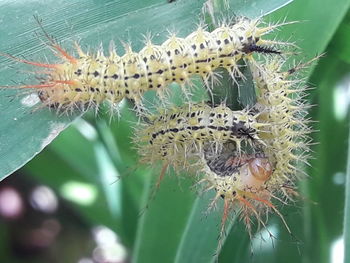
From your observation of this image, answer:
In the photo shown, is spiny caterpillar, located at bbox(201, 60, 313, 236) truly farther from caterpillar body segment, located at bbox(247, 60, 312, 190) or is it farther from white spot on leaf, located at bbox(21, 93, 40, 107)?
white spot on leaf, located at bbox(21, 93, 40, 107)

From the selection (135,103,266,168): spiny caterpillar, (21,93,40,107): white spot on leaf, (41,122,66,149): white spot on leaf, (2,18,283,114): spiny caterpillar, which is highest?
(2,18,283,114): spiny caterpillar

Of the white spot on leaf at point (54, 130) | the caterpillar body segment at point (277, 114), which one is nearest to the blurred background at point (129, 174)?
the white spot on leaf at point (54, 130)

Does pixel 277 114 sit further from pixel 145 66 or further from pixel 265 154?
pixel 145 66

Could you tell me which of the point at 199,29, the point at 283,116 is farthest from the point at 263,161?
the point at 199,29

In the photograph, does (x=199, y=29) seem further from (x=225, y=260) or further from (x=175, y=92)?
(x=225, y=260)

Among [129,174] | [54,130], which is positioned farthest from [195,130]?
[129,174]

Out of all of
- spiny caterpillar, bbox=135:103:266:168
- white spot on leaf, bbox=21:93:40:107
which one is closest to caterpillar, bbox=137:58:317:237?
spiny caterpillar, bbox=135:103:266:168
